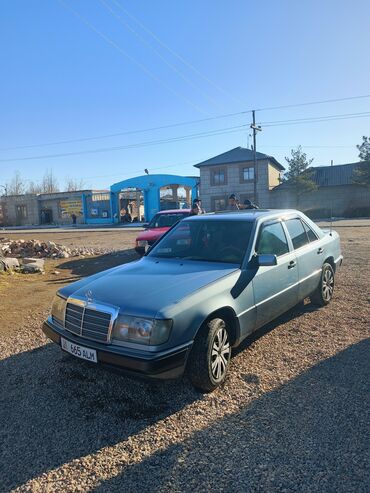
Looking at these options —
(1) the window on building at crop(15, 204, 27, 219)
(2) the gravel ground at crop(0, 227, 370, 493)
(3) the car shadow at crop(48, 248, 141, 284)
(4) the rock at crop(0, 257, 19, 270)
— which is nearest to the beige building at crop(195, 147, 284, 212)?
(1) the window on building at crop(15, 204, 27, 219)

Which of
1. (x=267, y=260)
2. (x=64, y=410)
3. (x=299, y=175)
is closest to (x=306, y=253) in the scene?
(x=267, y=260)

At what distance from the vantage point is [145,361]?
2967mm

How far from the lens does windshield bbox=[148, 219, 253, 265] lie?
437 centimetres

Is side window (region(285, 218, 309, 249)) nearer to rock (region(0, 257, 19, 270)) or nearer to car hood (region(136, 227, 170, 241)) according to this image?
car hood (region(136, 227, 170, 241))

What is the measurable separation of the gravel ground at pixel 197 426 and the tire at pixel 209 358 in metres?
0.14

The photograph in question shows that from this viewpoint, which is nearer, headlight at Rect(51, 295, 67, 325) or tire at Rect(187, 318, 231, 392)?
tire at Rect(187, 318, 231, 392)

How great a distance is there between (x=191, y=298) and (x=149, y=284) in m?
0.52

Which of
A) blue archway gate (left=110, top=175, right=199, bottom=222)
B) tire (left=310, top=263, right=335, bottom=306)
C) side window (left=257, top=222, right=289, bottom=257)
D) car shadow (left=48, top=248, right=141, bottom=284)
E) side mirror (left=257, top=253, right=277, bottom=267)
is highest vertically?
blue archway gate (left=110, top=175, right=199, bottom=222)

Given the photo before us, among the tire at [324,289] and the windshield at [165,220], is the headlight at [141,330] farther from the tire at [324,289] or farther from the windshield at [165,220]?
the windshield at [165,220]

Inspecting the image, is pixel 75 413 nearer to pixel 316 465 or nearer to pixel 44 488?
pixel 44 488

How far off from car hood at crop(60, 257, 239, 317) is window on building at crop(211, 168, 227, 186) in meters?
41.1

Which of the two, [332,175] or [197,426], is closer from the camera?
[197,426]

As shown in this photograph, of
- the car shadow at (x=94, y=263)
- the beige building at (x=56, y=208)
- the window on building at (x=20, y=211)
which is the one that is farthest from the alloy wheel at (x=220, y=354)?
the window on building at (x=20, y=211)

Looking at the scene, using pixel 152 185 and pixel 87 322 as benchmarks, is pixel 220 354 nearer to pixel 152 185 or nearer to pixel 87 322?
pixel 87 322
